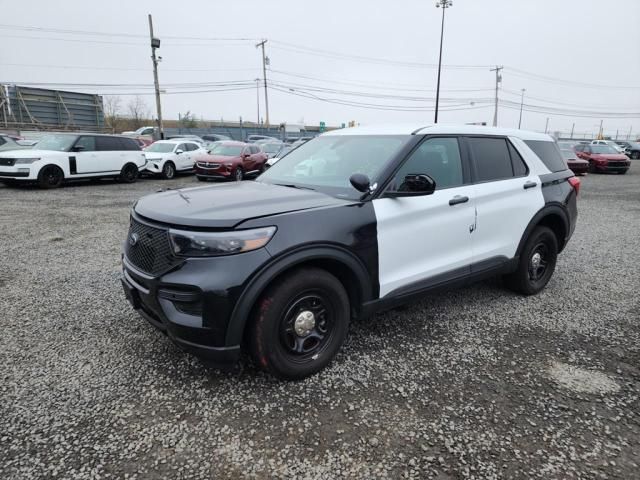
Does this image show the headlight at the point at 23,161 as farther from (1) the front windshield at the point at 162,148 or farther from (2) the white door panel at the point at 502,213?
(2) the white door panel at the point at 502,213

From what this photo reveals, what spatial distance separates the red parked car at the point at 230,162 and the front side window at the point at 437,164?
12.9 meters

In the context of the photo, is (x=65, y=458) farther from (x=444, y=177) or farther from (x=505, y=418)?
(x=444, y=177)

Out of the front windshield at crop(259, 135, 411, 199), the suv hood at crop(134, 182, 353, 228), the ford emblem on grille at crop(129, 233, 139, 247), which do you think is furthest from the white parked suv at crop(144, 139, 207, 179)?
the ford emblem on grille at crop(129, 233, 139, 247)

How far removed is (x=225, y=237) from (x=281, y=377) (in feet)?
3.40

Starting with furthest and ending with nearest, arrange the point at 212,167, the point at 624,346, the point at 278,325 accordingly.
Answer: the point at 212,167 < the point at 624,346 < the point at 278,325

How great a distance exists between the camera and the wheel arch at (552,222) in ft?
14.1

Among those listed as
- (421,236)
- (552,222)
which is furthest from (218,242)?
(552,222)

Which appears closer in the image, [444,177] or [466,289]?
[444,177]

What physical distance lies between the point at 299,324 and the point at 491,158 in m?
2.53

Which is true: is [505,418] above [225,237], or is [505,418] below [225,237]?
below

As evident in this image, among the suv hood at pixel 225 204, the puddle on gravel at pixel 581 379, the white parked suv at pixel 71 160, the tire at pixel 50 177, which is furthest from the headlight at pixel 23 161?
the puddle on gravel at pixel 581 379

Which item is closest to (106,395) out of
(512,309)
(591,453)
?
(591,453)

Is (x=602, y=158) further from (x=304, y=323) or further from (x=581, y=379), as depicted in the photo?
(x=304, y=323)

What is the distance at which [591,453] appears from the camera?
232cm
